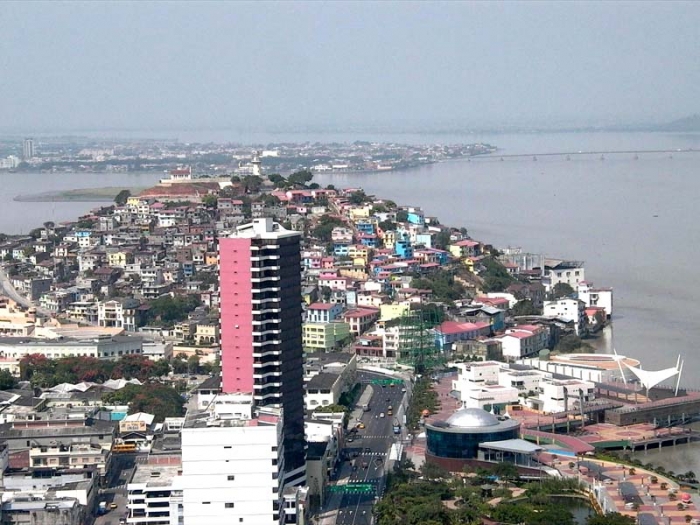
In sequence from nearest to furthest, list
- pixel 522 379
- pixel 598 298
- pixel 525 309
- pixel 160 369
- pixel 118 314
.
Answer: pixel 522 379
pixel 160 369
pixel 525 309
pixel 118 314
pixel 598 298

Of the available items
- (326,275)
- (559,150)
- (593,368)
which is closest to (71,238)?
(326,275)

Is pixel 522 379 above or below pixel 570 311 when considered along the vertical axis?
above

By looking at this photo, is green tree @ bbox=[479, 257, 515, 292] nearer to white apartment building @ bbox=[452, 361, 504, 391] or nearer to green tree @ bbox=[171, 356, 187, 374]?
green tree @ bbox=[171, 356, 187, 374]

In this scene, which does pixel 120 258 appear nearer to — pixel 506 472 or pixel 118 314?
pixel 118 314

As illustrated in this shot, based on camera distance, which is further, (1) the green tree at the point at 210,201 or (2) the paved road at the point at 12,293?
(1) the green tree at the point at 210,201

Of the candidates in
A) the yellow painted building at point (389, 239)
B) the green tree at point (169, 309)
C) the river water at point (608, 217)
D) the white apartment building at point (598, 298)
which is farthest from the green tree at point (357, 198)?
the white apartment building at point (598, 298)

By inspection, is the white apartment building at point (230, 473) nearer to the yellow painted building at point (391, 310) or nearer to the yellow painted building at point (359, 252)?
the yellow painted building at point (391, 310)

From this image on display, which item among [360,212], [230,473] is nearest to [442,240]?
[360,212]

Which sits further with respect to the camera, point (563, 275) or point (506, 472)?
point (563, 275)
